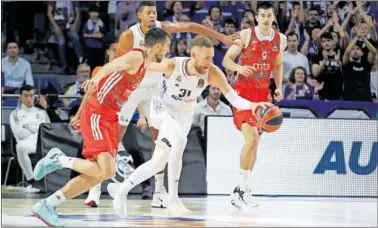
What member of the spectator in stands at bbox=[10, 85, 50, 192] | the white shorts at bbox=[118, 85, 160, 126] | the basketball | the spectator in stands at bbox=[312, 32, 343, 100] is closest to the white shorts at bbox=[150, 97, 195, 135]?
the basketball

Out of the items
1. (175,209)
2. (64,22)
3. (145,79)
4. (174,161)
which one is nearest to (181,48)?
(64,22)

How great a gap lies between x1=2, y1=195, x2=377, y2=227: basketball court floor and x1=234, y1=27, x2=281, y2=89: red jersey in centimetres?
138

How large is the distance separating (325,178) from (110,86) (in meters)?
5.21

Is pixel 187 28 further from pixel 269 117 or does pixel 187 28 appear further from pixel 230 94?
pixel 230 94

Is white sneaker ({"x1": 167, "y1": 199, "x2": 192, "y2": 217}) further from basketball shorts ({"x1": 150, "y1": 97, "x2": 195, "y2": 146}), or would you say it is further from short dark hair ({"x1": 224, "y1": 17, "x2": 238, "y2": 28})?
short dark hair ({"x1": 224, "y1": 17, "x2": 238, "y2": 28})

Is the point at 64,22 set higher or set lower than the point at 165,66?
lower

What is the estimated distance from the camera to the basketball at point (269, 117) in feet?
27.1

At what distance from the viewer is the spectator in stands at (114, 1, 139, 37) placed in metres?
14.2

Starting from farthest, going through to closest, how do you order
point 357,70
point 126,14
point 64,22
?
1. point 64,22
2. point 126,14
3. point 357,70

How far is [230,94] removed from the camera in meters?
7.92

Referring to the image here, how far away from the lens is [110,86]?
24.5 ft

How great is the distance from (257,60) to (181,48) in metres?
3.51

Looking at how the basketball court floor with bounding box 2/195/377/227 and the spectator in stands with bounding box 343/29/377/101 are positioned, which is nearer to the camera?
the basketball court floor with bounding box 2/195/377/227

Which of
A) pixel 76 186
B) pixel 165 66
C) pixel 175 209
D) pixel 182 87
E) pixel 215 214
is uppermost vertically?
pixel 165 66
